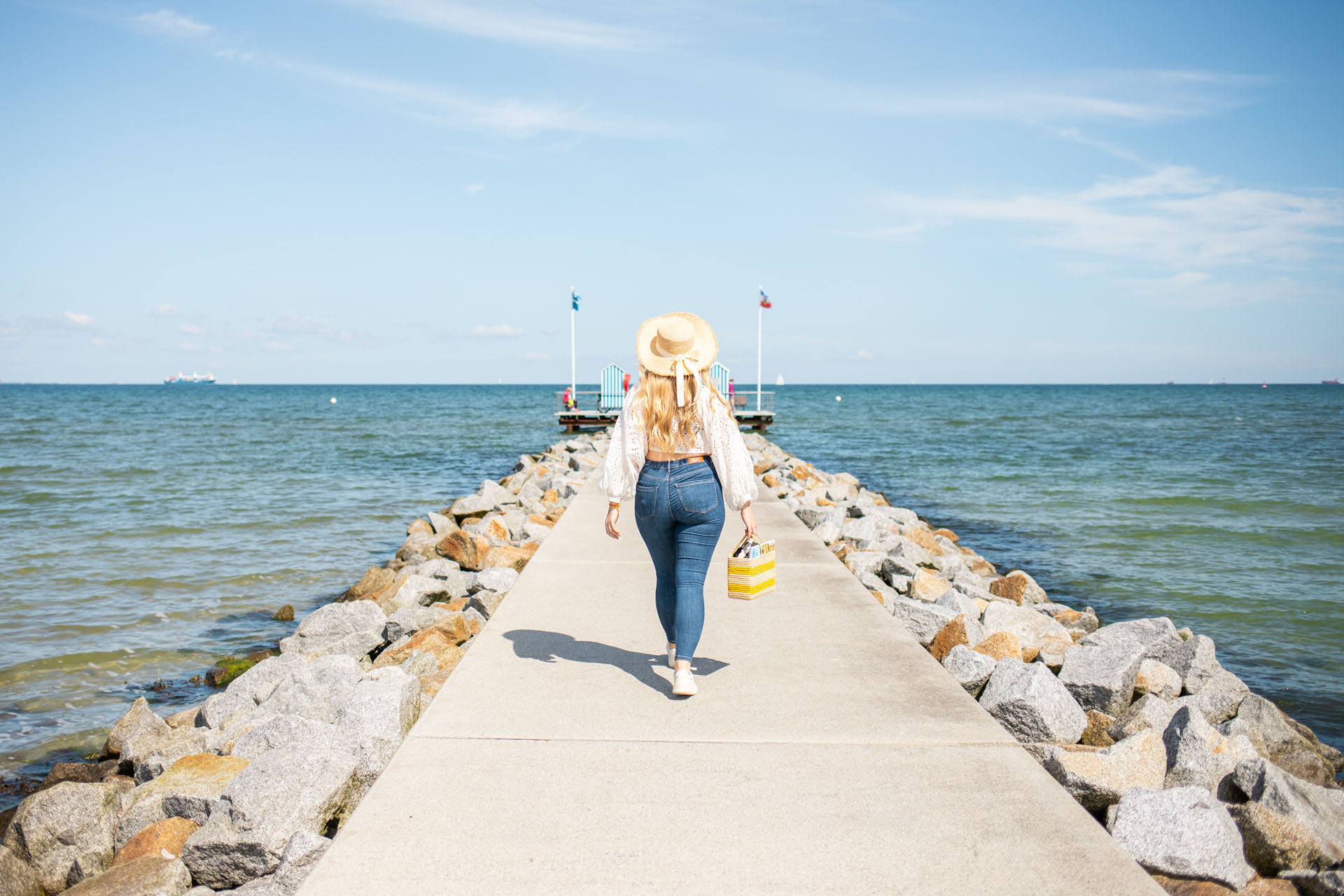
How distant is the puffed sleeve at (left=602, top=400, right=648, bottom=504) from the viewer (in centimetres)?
417

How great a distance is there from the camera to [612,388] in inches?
1204

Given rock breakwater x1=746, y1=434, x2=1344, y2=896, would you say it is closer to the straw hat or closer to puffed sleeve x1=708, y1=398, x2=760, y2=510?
puffed sleeve x1=708, y1=398, x2=760, y2=510

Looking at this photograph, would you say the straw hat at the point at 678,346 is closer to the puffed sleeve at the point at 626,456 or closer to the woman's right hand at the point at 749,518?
the puffed sleeve at the point at 626,456

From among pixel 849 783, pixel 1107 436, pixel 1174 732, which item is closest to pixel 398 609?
pixel 849 783

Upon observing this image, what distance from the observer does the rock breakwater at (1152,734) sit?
3.01 meters

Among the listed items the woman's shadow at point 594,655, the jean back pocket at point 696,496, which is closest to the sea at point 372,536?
the woman's shadow at point 594,655

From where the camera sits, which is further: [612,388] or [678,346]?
[612,388]

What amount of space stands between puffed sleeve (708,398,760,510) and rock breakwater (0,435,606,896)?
1769mm

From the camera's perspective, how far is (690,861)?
277 centimetres

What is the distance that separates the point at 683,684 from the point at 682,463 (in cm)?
100

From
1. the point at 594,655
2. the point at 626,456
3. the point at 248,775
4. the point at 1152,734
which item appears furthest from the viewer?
the point at 594,655

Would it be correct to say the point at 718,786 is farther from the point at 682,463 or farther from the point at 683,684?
the point at 682,463

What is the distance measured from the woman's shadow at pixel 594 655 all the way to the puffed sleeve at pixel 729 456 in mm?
1001

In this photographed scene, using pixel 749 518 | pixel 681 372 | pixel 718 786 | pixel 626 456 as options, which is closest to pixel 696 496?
pixel 749 518
